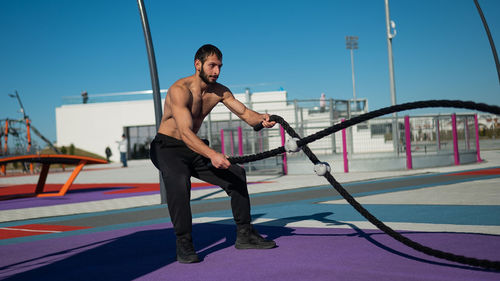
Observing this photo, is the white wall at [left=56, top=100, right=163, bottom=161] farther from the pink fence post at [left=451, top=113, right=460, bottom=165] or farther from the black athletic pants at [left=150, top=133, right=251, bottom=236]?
the black athletic pants at [left=150, top=133, right=251, bottom=236]

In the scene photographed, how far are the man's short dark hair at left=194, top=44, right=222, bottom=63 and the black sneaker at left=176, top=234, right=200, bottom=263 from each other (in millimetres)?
1580

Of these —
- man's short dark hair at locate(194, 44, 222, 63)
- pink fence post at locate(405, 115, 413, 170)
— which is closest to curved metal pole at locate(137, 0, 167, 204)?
man's short dark hair at locate(194, 44, 222, 63)

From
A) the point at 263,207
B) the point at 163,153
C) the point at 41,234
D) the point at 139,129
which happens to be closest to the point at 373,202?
the point at 263,207

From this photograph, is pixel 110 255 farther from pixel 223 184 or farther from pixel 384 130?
pixel 384 130

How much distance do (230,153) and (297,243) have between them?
41.8 feet

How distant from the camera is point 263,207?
7.88m

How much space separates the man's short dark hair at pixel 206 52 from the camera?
4148 mm

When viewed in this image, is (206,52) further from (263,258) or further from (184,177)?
(263,258)

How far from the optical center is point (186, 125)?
3984 mm

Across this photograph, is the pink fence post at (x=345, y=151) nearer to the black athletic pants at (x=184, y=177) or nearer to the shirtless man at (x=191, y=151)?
the shirtless man at (x=191, y=151)

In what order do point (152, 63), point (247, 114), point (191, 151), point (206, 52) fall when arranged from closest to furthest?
point (206, 52), point (191, 151), point (247, 114), point (152, 63)

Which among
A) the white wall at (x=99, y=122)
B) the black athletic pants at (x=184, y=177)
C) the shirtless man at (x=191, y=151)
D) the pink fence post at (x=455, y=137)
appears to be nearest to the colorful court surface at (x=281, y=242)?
the shirtless man at (x=191, y=151)

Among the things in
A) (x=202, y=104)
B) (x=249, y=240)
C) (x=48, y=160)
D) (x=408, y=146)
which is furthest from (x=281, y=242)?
(x=408, y=146)

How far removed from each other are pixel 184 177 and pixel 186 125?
1.67ft
